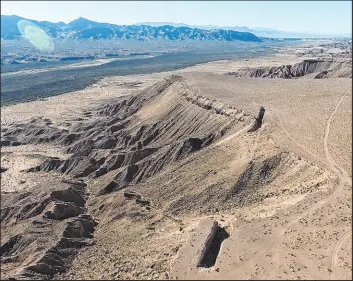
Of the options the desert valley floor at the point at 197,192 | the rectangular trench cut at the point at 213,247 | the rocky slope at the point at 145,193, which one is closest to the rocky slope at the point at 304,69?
the desert valley floor at the point at 197,192

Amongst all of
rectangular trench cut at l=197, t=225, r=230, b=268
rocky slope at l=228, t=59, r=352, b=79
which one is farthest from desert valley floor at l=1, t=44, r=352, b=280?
rocky slope at l=228, t=59, r=352, b=79

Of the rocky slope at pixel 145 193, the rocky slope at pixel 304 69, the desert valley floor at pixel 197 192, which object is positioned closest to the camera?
the desert valley floor at pixel 197 192

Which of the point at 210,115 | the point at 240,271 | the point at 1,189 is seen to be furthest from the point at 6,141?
the point at 240,271

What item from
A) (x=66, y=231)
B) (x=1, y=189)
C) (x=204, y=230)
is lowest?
(x=1, y=189)

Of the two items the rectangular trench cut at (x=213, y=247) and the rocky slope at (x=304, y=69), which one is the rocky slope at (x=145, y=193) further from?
the rocky slope at (x=304, y=69)

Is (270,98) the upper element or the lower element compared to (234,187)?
upper

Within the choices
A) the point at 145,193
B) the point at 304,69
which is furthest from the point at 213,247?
the point at 304,69

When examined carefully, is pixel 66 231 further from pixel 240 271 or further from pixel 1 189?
pixel 1 189
